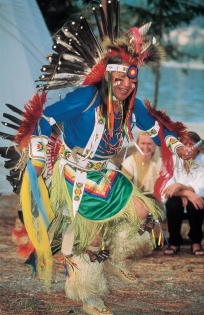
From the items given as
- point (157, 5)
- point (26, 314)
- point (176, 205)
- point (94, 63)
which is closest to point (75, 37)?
point (94, 63)

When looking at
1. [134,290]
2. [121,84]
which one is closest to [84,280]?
[134,290]

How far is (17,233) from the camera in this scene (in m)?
4.80

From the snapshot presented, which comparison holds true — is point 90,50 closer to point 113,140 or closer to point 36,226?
point 113,140

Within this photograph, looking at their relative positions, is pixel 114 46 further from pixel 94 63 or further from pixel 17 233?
pixel 17 233

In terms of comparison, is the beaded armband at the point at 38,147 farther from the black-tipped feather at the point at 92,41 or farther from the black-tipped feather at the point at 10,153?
the black-tipped feather at the point at 92,41

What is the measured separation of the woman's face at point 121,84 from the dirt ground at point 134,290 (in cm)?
122

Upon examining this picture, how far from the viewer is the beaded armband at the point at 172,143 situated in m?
3.45

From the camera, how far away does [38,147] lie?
122 inches

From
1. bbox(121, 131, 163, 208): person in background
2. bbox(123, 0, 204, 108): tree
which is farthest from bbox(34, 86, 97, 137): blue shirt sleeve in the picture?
bbox(123, 0, 204, 108): tree

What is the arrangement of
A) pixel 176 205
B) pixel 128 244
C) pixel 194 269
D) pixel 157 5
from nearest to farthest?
pixel 128 244 → pixel 194 269 → pixel 176 205 → pixel 157 5

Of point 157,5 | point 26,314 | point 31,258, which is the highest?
point 157,5

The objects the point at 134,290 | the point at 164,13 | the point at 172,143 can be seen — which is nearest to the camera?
the point at 172,143

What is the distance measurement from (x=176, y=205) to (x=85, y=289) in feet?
5.70

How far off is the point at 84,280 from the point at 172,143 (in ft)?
3.17
